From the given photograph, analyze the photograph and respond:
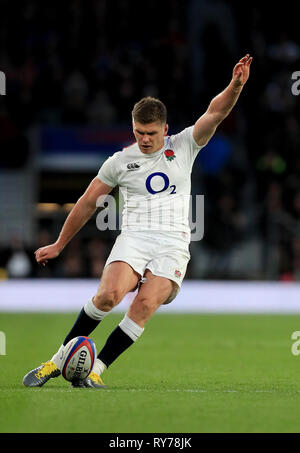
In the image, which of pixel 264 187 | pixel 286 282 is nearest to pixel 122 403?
pixel 286 282

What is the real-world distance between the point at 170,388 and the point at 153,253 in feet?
3.41

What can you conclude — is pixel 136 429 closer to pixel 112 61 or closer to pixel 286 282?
pixel 286 282

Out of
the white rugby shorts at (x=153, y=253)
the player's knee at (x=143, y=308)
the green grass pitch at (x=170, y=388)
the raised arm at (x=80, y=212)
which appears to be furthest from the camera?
the raised arm at (x=80, y=212)

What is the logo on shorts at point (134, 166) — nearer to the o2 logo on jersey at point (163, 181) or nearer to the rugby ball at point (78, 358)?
the o2 logo on jersey at point (163, 181)

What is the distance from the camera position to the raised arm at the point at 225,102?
712cm

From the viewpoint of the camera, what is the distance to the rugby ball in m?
6.90

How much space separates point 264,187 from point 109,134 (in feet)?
12.3

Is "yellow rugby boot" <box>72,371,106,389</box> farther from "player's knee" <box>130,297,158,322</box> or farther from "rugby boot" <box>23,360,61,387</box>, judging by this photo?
"player's knee" <box>130,297,158,322</box>

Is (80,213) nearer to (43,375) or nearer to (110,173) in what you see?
(110,173)

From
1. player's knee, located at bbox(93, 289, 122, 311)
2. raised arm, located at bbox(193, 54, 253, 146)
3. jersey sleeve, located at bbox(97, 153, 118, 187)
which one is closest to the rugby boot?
player's knee, located at bbox(93, 289, 122, 311)

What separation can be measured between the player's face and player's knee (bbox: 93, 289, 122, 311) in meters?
1.13

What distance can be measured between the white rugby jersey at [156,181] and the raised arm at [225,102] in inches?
5.7

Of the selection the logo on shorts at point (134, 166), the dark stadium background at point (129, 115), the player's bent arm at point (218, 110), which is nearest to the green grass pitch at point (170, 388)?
the logo on shorts at point (134, 166)

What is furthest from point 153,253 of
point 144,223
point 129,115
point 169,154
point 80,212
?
point 129,115
